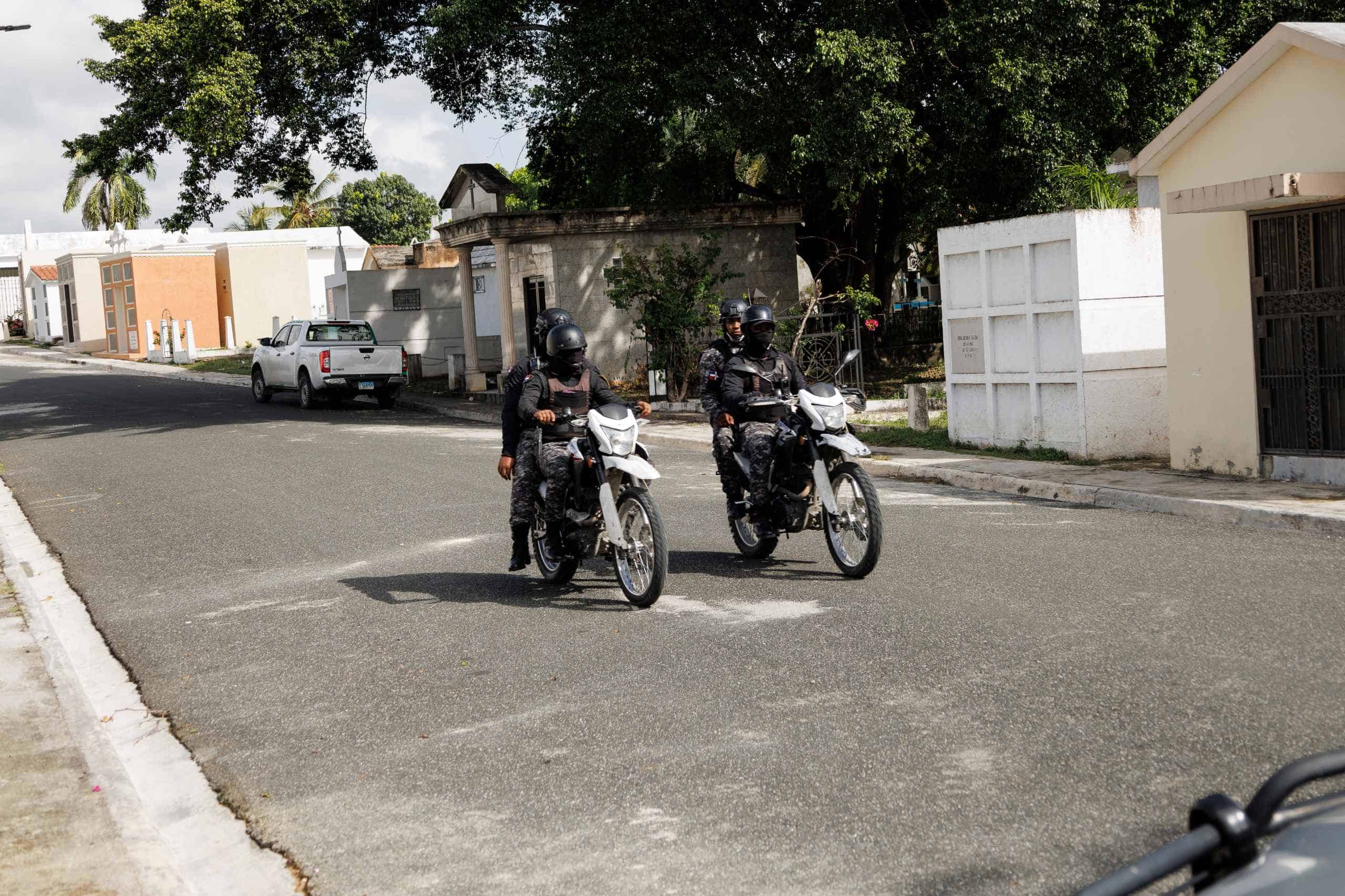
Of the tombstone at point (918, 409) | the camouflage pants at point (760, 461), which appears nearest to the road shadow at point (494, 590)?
the camouflage pants at point (760, 461)

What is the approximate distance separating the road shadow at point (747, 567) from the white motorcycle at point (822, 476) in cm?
18

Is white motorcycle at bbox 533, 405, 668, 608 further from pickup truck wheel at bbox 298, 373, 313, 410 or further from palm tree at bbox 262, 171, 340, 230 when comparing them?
palm tree at bbox 262, 171, 340, 230

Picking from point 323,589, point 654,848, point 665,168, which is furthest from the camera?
point 665,168

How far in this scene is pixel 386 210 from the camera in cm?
9044

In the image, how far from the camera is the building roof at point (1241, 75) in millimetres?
11250

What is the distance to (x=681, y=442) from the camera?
19.0 m

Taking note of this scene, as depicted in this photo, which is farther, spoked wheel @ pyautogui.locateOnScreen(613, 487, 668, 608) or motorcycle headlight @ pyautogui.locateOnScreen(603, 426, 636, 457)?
motorcycle headlight @ pyautogui.locateOnScreen(603, 426, 636, 457)

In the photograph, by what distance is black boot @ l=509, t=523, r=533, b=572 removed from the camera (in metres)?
8.99

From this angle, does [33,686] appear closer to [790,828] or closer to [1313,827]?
[790,828]

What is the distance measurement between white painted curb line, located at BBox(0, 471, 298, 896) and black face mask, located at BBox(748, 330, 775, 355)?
14.6 ft

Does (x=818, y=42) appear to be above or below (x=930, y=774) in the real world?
above

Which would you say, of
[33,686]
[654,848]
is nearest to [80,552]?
[33,686]

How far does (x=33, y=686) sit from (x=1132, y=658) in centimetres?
543

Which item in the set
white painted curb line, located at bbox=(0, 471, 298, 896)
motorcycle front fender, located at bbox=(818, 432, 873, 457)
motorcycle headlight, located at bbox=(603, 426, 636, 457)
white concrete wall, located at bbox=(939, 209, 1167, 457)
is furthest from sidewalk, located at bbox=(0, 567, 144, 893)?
white concrete wall, located at bbox=(939, 209, 1167, 457)
